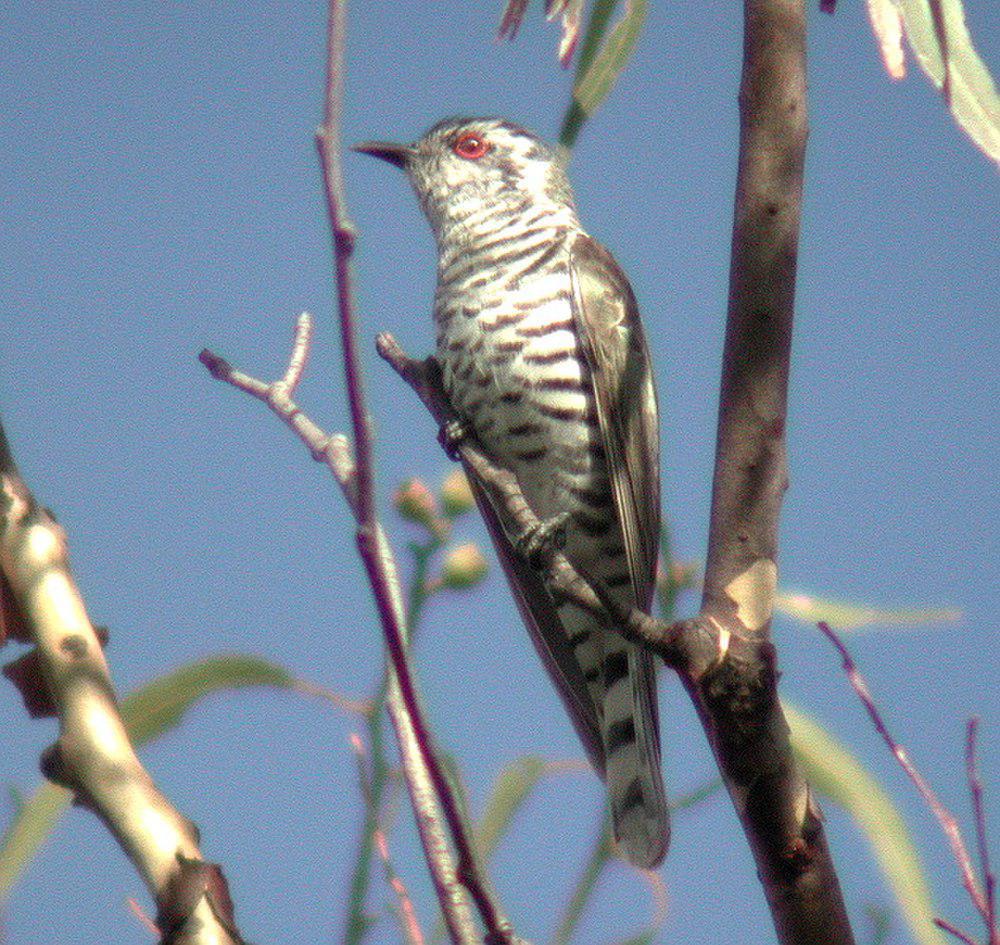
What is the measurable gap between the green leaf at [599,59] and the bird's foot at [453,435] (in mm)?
850

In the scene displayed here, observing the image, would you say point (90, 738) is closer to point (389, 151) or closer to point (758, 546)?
point (758, 546)

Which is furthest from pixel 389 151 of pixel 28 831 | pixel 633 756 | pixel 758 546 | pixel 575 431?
pixel 758 546

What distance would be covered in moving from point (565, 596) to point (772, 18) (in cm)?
73

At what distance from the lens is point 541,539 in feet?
8.89

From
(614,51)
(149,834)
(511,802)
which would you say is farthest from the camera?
(511,802)

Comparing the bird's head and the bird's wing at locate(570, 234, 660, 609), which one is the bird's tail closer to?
the bird's wing at locate(570, 234, 660, 609)

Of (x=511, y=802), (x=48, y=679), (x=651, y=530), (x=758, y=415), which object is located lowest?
(x=511, y=802)

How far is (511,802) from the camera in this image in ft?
9.84

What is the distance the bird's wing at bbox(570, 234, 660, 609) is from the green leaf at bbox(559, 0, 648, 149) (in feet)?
3.98

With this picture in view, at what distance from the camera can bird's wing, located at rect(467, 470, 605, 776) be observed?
3520 mm

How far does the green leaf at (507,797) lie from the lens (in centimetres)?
292

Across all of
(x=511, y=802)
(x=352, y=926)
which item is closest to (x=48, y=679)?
(x=352, y=926)

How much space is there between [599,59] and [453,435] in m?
1.03

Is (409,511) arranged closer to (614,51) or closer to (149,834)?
(614,51)
